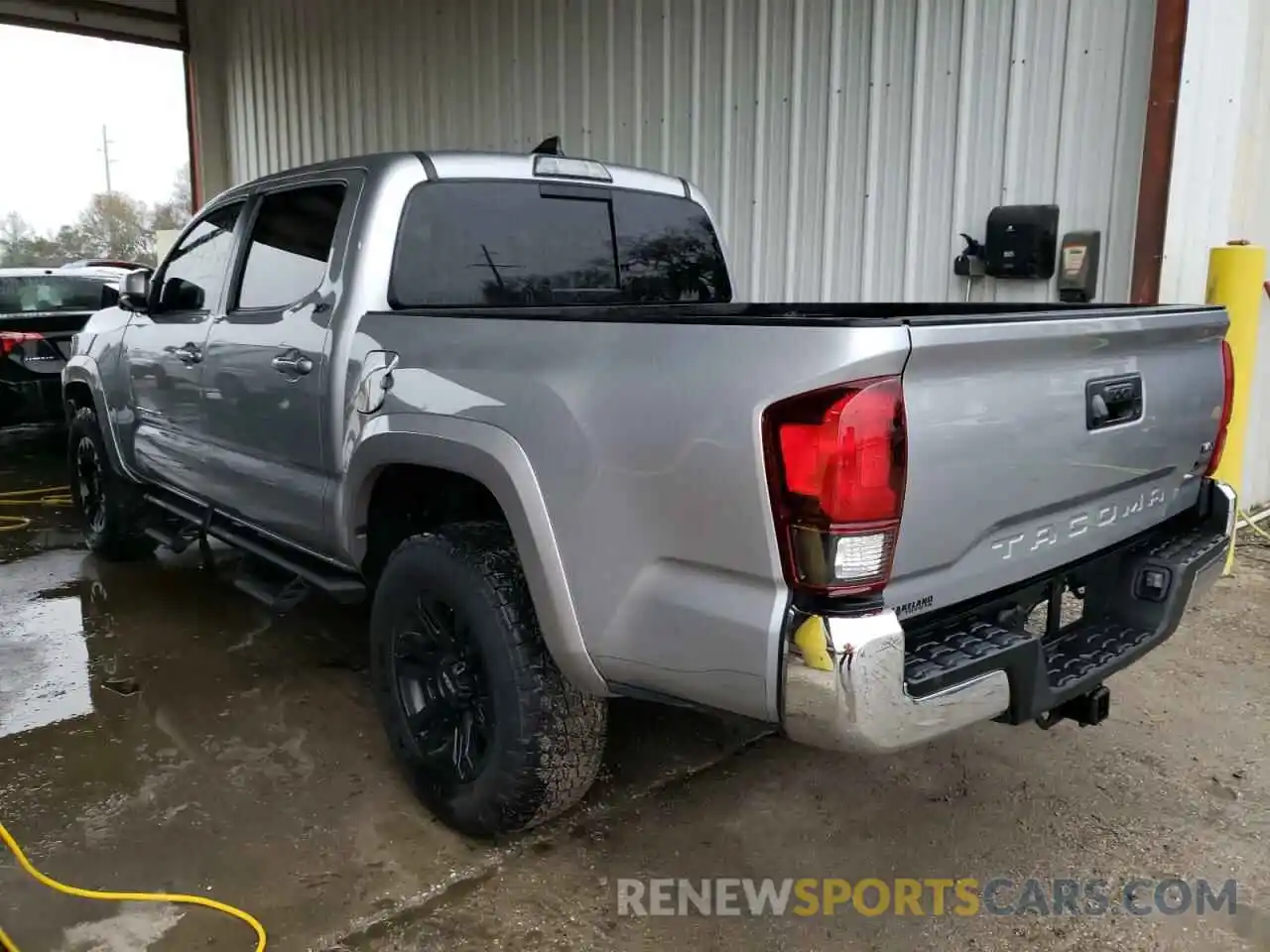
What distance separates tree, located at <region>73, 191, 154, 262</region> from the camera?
20672mm

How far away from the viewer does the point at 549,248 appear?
3.53 meters

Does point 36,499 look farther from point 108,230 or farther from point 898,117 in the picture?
point 108,230

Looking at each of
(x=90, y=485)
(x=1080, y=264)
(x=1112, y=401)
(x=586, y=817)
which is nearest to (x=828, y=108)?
(x=1080, y=264)

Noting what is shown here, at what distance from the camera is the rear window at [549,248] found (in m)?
3.23

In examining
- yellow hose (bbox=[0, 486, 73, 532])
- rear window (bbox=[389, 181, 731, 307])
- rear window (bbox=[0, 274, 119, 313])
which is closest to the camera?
rear window (bbox=[389, 181, 731, 307])

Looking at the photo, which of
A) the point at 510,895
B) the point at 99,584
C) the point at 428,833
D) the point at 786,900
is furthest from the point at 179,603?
the point at 786,900

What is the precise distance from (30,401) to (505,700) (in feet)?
25.6

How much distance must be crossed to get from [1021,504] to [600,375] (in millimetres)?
990

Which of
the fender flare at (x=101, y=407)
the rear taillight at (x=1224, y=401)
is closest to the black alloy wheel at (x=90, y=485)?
the fender flare at (x=101, y=407)

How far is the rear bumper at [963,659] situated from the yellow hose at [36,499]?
21.4 feet

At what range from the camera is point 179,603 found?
498 cm

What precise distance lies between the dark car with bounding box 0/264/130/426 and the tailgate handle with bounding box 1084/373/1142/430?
8152mm

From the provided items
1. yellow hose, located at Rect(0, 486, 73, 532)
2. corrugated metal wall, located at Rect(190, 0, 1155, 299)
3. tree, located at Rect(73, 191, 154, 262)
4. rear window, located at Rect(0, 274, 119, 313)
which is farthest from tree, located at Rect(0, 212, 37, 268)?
corrugated metal wall, located at Rect(190, 0, 1155, 299)

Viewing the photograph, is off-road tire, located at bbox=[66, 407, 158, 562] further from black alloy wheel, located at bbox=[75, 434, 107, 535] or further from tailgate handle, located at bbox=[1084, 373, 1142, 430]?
tailgate handle, located at bbox=[1084, 373, 1142, 430]
